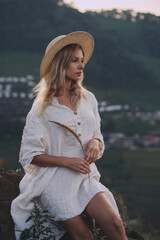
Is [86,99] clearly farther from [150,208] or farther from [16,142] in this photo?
[16,142]

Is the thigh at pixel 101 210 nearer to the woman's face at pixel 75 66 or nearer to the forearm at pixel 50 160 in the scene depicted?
the forearm at pixel 50 160

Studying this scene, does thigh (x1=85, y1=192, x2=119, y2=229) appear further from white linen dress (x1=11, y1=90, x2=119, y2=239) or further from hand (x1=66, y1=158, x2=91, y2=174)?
hand (x1=66, y1=158, x2=91, y2=174)

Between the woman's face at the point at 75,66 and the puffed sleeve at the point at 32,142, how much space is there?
40cm

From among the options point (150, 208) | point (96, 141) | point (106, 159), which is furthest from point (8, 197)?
point (106, 159)

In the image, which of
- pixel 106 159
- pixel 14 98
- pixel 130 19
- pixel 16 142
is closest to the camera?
pixel 106 159

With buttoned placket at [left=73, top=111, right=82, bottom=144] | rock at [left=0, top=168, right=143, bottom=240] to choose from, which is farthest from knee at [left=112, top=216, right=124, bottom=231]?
buttoned placket at [left=73, top=111, right=82, bottom=144]

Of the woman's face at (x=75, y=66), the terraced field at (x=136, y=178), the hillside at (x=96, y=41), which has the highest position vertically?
the woman's face at (x=75, y=66)

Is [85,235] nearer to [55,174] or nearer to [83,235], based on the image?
[83,235]

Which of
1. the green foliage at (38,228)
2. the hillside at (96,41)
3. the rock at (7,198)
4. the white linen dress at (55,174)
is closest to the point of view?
the green foliage at (38,228)

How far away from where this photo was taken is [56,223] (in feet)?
9.01

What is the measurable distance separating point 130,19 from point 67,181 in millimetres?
104113

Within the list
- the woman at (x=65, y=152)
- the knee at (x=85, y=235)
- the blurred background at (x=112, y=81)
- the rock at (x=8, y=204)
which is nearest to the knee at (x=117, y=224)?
the woman at (x=65, y=152)

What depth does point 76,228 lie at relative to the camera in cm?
259

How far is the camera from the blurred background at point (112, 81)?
3928 cm
